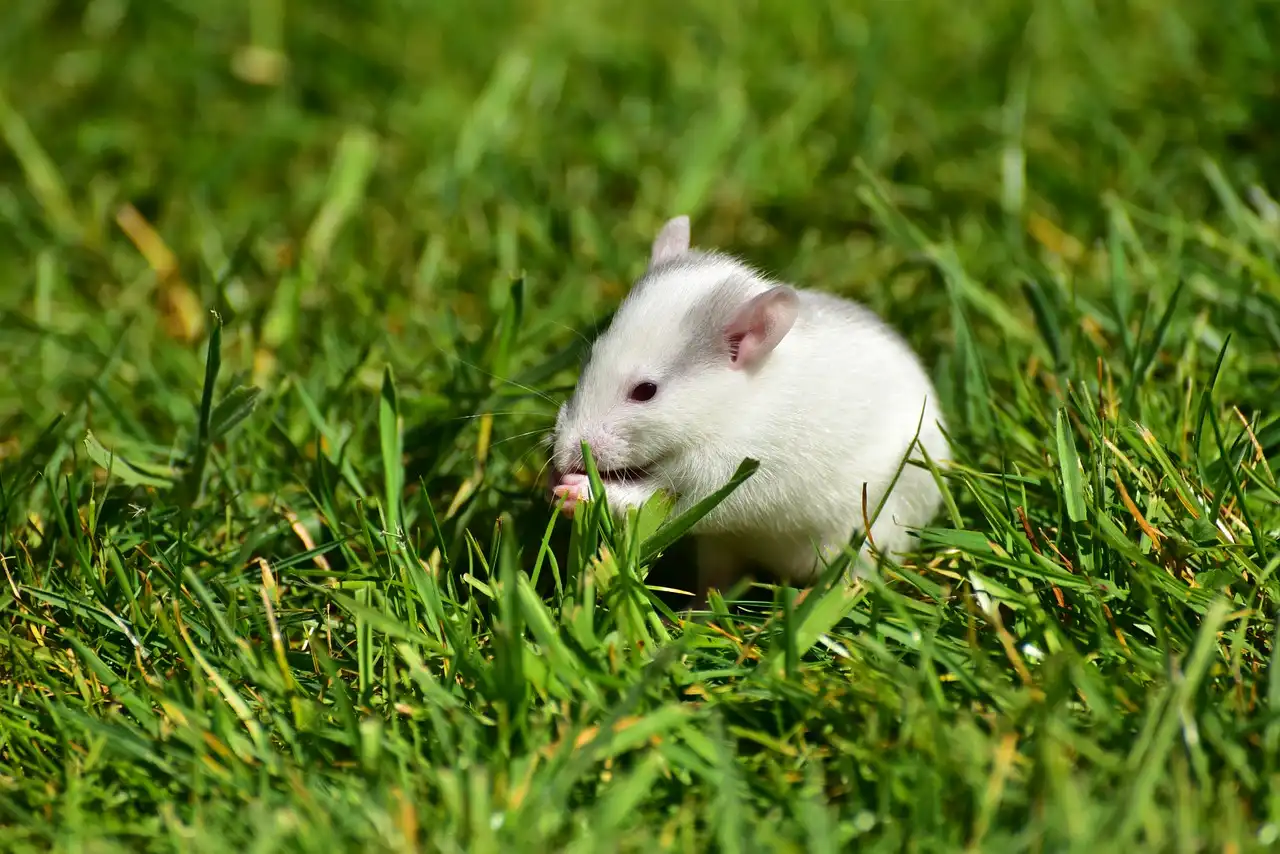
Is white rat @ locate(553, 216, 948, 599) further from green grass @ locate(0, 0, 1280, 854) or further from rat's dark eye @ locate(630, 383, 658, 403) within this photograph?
green grass @ locate(0, 0, 1280, 854)

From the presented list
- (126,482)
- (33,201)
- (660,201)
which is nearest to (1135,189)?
(660,201)

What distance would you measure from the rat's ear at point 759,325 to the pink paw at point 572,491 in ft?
1.57

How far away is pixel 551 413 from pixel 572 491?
0.68 metres

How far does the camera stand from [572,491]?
3223mm

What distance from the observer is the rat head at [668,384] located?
10.8ft

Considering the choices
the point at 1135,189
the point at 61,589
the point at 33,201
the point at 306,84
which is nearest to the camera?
the point at 61,589

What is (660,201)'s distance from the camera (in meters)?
5.41

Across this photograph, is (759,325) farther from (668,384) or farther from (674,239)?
(674,239)

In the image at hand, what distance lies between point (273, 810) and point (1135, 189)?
408 cm

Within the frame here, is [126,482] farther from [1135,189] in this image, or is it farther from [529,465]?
[1135,189]

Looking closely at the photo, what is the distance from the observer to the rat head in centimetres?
329

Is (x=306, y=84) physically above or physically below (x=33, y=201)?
above

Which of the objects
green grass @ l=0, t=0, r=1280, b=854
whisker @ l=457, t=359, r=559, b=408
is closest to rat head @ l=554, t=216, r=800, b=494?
green grass @ l=0, t=0, r=1280, b=854

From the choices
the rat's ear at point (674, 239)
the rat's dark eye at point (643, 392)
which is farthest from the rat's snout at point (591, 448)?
the rat's ear at point (674, 239)
